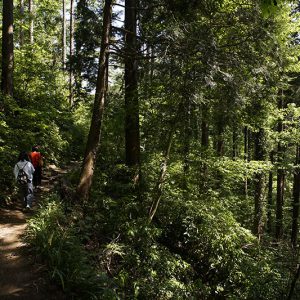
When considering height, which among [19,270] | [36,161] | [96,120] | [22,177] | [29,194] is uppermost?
[96,120]

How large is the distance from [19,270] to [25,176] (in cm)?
322

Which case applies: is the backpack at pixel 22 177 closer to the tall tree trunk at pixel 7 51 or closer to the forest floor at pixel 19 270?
the forest floor at pixel 19 270

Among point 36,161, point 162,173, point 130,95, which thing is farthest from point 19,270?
point 130,95

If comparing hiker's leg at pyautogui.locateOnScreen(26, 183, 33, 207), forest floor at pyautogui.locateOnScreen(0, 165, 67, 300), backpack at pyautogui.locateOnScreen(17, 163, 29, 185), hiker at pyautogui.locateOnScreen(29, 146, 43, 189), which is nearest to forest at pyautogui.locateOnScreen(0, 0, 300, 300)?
forest floor at pyautogui.locateOnScreen(0, 165, 67, 300)

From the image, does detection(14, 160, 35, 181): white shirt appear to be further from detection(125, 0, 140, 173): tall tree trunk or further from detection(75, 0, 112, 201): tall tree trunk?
detection(125, 0, 140, 173): tall tree trunk

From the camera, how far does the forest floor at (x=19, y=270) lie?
5.62 meters

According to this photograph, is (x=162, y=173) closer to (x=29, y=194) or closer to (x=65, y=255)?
(x=65, y=255)

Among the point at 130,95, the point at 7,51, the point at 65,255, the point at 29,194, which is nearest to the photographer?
the point at 65,255

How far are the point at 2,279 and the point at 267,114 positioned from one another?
424 inches

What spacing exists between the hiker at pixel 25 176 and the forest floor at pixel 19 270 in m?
0.70

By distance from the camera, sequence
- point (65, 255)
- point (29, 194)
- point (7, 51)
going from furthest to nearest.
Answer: point (7, 51) < point (29, 194) < point (65, 255)

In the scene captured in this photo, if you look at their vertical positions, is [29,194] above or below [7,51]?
below

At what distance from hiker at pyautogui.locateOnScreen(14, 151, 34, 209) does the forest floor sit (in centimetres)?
70

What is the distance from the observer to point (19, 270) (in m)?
6.22
